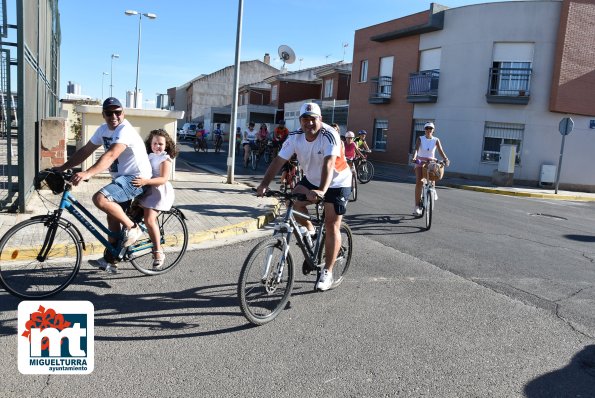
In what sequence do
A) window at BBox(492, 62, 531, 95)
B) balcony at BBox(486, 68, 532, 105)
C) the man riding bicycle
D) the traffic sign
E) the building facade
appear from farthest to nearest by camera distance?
window at BBox(492, 62, 531, 95) < balcony at BBox(486, 68, 532, 105) < the building facade < the traffic sign < the man riding bicycle

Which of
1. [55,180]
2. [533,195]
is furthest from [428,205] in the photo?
[533,195]

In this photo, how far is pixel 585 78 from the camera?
21938mm

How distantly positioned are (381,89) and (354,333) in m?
26.7

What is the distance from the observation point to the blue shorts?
489 centimetres

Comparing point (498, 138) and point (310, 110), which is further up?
point (498, 138)

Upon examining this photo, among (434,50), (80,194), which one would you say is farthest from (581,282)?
(434,50)

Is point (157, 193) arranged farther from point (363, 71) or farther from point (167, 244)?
point (363, 71)

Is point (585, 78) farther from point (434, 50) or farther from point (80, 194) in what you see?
point (80, 194)

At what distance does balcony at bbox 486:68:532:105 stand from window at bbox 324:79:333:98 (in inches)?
701

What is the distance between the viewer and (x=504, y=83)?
75.9ft

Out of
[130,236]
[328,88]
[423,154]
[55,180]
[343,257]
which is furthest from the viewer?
[328,88]

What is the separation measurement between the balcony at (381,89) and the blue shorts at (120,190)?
25101mm

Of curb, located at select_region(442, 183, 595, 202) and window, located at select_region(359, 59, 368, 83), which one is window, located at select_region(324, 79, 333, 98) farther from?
curb, located at select_region(442, 183, 595, 202)

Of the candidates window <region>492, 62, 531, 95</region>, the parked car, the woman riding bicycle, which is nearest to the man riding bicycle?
the woman riding bicycle
